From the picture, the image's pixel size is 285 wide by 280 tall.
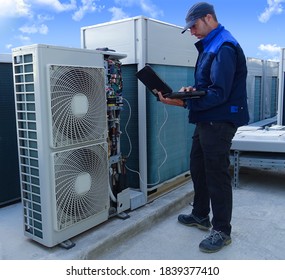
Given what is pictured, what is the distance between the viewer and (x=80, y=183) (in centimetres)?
255

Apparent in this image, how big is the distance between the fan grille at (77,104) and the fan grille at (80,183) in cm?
11

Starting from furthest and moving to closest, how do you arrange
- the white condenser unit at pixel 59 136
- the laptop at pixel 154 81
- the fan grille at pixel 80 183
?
the laptop at pixel 154 81 → the fan grille at pixel 80 183 → the white condenser unit at pixel 59 136

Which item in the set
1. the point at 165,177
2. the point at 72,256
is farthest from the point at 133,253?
the point at 165,177

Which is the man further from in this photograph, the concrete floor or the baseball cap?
the concrete floor

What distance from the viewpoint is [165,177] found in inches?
144

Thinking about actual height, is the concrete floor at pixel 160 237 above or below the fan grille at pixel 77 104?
below

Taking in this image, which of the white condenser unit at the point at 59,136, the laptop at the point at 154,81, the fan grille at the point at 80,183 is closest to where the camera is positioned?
the white condenser unit at the point at 59,136

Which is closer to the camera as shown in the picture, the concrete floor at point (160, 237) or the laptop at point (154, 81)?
the concrete floor at point (160, 237)

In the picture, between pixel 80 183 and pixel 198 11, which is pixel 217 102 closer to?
pixel 198 11

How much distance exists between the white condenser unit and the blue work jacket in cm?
77

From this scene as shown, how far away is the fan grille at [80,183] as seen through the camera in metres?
2.41

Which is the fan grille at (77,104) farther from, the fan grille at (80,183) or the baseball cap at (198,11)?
the baseball cap at (198,11)

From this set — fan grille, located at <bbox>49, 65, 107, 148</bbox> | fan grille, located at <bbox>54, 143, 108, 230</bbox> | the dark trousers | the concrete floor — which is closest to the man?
the dark trousers

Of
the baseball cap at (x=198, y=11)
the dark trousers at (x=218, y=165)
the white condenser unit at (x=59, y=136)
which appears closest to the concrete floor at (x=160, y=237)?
the white condenser unit at (x=59, y=136)
